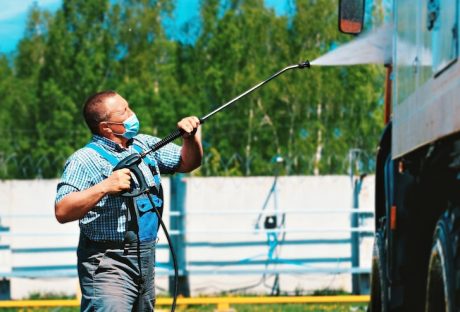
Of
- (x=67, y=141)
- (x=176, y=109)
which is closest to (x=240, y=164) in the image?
(x=176, y=109)

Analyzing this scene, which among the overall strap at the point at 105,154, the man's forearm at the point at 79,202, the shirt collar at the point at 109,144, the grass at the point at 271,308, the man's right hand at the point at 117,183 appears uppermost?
the shirt collar at the point at 109,144

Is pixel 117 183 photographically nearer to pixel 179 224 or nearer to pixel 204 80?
pixel 179 224

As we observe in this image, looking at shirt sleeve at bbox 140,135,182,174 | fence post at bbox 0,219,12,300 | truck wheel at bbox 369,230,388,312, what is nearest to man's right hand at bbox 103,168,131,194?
shirt sleeve at bbox 140,135,182,174

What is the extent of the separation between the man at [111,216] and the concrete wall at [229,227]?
29.8ft

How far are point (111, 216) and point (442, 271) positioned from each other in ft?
5.68

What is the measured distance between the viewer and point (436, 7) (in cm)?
388

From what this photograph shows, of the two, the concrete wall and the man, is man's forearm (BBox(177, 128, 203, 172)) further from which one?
the concrete wall

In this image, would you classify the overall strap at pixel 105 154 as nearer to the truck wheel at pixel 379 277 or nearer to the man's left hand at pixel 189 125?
the man's left hand at pixel 189 125

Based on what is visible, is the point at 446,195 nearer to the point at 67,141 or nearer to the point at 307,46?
the point at 67,141

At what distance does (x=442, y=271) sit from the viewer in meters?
3.75

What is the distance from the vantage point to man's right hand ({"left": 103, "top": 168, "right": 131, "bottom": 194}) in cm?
471

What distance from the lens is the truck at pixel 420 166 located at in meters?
3.62

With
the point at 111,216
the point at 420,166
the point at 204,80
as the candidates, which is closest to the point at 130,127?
the point at 111,216

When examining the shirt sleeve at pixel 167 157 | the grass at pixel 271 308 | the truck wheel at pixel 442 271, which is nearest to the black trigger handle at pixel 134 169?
the shirt sleeve at pixel 167 157
